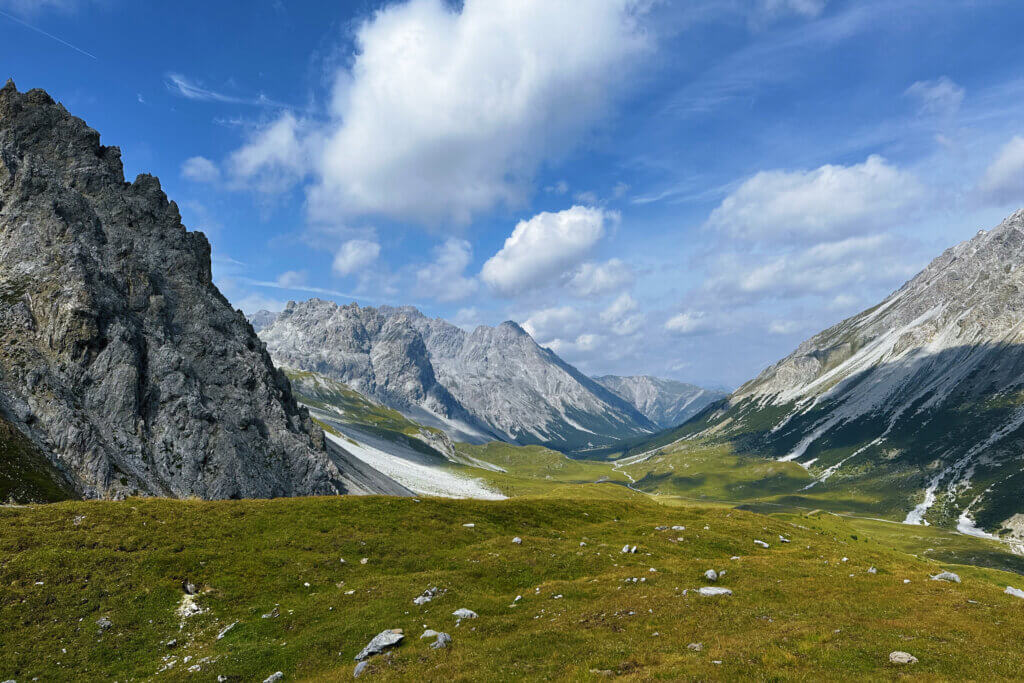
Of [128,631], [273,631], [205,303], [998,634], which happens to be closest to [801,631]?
[998,634]

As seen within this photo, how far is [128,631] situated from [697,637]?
93.8 ft

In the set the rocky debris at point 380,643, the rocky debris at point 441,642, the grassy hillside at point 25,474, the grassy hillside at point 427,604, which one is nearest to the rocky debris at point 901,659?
the grassy hillside at point 427,604

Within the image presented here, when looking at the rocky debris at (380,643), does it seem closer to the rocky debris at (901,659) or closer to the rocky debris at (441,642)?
the rocky debris at (441,642)

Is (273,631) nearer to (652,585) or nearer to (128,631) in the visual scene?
(128,631)

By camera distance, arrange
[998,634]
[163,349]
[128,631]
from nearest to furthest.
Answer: [998,634], [128,631], [163,349]

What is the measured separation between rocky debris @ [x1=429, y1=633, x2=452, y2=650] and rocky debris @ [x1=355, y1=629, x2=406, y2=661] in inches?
70.4

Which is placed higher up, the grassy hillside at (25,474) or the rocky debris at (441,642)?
the grassy hillside at (25,474)

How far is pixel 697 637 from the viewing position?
22.0m

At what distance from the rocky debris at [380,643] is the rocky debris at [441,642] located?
5.87 ft

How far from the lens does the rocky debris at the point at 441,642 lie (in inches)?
891

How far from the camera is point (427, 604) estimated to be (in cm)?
2809

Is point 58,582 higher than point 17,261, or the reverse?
point 17,261

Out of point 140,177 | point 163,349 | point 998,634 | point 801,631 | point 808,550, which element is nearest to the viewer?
point 998,634

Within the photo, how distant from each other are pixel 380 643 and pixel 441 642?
2.90 meters
